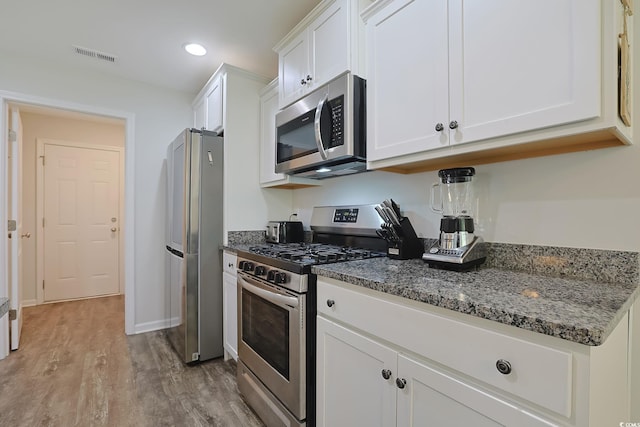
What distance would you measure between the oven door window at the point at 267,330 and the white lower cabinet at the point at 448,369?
0.22 meters

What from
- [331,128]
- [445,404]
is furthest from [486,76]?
[445,404]

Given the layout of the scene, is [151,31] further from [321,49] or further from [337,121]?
[337,121]

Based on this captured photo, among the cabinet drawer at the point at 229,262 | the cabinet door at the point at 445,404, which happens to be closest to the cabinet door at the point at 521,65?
the cabinet door at the point at 445,404

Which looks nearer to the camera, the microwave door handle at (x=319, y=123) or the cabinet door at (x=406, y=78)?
the cabinet door at (x=406, y=78)

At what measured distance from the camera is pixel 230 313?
→ 90.7 inches

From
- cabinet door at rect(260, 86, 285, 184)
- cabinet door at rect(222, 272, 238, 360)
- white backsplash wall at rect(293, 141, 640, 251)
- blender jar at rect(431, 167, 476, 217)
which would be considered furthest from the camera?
cabinet door at rect(260, 86, 285, 184)

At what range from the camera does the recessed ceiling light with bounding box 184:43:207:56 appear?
93.7 inches

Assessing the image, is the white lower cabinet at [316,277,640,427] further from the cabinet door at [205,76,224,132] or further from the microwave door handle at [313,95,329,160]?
the cabinet door at [205,76,224,132]

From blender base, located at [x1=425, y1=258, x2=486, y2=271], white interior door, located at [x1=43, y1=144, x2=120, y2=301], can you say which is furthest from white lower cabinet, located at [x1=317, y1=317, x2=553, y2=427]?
white interior door, located at [x1=43, y1=144, x2=120, y2=301]

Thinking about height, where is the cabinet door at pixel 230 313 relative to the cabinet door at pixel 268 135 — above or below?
below

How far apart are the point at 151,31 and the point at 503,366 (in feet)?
9.10

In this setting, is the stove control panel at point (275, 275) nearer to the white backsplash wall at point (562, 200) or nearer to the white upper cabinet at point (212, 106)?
the white backsplash wall at point (562, 200)

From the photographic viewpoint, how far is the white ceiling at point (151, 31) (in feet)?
6.39

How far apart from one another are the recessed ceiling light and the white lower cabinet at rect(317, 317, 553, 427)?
227 cm
